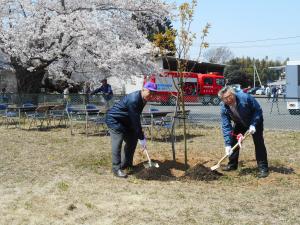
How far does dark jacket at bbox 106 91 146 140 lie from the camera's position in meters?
7.36

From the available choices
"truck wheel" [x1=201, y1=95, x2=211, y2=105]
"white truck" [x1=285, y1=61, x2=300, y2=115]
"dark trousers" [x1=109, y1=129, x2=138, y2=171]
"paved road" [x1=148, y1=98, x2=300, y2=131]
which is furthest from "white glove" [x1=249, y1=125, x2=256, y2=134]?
"white truck" [x1=285, y1=61, x2=300, y2=115]

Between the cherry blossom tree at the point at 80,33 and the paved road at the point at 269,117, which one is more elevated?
the cherry blossom tree at the point at 80,33

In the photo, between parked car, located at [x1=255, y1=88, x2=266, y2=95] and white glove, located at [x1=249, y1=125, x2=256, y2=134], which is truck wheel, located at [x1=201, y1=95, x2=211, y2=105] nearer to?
white glove, located at [x1=249, y1=125, x2=256, y2=134]

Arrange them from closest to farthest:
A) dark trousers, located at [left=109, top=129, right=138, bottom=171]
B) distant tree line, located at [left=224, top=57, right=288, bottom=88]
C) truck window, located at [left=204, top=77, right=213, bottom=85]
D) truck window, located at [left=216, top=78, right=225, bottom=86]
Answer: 1. dark trousers, located at [left=109, top=129, right=138, bottom=171]
2. truck window, located at [left=204, top=77, right=213, bottom=85]
3. truck window, located at [left=216, top=78, right=225, bottom=86]
4. distant tree line, located at [left=224, top=57, right=288, bottom=88]

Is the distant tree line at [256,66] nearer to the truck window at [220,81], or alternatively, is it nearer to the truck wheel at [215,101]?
the truck window at [220,81]

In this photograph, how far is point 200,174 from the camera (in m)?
7.41

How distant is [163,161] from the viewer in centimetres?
857

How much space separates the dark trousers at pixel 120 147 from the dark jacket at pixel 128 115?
10 cm

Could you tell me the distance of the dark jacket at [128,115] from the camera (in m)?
7.36

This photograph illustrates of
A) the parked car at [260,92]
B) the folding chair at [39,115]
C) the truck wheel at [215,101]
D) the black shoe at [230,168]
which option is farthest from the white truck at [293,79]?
the parked car at [260,92]

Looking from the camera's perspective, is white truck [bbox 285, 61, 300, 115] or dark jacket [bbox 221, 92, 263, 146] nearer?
dark jacket [bbox 221, 92, 263, 146]

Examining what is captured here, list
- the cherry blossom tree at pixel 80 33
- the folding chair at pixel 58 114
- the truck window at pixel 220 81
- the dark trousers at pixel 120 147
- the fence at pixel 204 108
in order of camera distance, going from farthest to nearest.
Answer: the truck window at pixel 220 81
the cherry blossom tree at pixel 80 33
the fence at pixel 204 108
the folding chair at pixel 58 114
the dark trousers at pixel 120 147

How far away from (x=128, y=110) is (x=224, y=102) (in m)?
1.54

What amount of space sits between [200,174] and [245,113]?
1.20m
